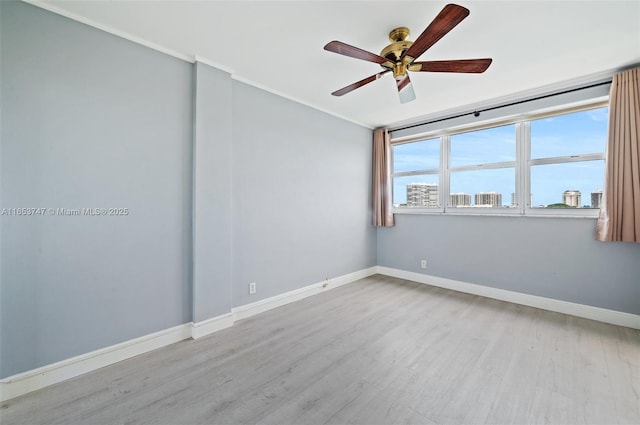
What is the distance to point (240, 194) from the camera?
2.79m

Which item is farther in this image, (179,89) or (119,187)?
(179,89)

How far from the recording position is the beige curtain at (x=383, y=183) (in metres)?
4.33

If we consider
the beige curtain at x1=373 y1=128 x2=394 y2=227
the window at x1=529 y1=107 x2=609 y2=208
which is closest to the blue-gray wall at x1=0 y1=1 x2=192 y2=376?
the beige curtain at x1=373 y1=128 x2=394 y2=227

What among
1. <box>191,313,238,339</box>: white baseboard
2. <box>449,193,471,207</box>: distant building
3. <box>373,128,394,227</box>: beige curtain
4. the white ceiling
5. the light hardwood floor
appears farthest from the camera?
<box>373,128,394,227</box>: beige curtain

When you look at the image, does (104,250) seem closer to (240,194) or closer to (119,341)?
(119,341)

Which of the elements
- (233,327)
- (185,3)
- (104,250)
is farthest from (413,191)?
(104,250)

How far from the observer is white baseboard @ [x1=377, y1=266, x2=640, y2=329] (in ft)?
8.61

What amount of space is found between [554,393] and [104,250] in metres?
3.31

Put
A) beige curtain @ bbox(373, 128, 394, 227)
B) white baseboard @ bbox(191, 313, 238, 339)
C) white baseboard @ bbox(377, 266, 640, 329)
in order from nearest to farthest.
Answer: white baseboard @ bbox(191, 313, 238, 339)
white baseboard @ bbox(377, 266, 640, 329)
beige curtain @ bbox(373, 128, 394, 227)

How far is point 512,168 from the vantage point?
3342 mm

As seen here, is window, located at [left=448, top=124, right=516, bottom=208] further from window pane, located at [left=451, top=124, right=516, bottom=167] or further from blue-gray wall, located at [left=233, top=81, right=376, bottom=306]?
blue-gray wall, located at [left=233, top=81, right=376, bottom=306]

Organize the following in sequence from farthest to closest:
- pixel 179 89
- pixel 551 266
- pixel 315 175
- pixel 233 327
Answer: pixel 315 175, pixel 551 266, pixel 233 327, pixel 179 89

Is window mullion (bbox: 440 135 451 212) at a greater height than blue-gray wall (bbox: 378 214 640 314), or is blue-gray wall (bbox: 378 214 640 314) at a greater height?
window mullion (bbox: 440 135 451 212)

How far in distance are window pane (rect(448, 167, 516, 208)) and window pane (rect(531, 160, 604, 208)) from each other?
0.85 ft
